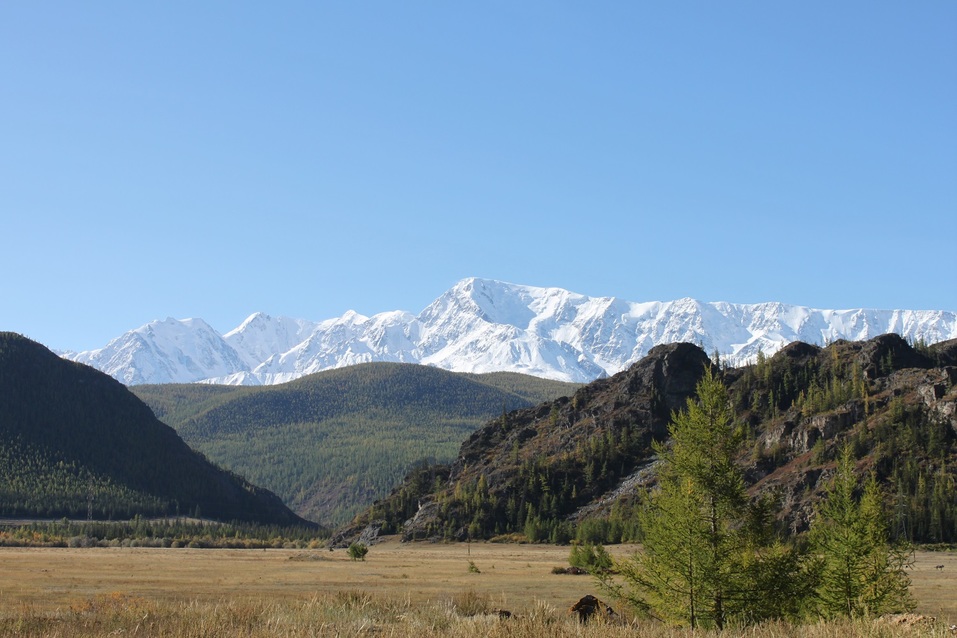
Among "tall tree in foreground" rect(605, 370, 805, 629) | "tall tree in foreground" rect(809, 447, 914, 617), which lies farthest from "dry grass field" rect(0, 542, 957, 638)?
"tall tree in foreground" rect(605, 370, 805, 629)

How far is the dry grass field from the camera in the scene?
2180 centimetres

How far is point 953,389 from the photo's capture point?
17350cm

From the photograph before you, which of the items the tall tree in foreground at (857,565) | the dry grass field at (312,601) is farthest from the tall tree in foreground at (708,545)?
the dry grass field at (312,601)

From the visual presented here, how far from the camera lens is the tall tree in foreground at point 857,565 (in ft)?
116

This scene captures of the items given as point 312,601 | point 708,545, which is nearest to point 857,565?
point 708,545

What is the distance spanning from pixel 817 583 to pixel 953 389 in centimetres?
Answer: 15801

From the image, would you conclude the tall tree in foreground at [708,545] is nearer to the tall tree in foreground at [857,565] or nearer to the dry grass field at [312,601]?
the tall tree in foreground at [857,565]

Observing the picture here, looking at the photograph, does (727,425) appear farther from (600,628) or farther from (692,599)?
(600,628)

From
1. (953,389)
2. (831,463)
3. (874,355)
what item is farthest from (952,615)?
(874,355)

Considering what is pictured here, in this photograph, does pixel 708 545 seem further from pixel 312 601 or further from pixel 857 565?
pixel 312 601

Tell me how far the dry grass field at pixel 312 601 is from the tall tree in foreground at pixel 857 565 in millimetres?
3352

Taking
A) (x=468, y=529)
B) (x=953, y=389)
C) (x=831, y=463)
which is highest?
(x=953, y=389)

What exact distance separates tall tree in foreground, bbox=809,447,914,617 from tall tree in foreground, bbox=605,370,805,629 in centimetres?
265

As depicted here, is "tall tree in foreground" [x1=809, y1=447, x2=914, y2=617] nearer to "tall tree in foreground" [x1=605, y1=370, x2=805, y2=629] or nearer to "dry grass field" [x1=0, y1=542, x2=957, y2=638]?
"tall tree in foreground" [x1=605, y1=370, x2=805, y2=629]
